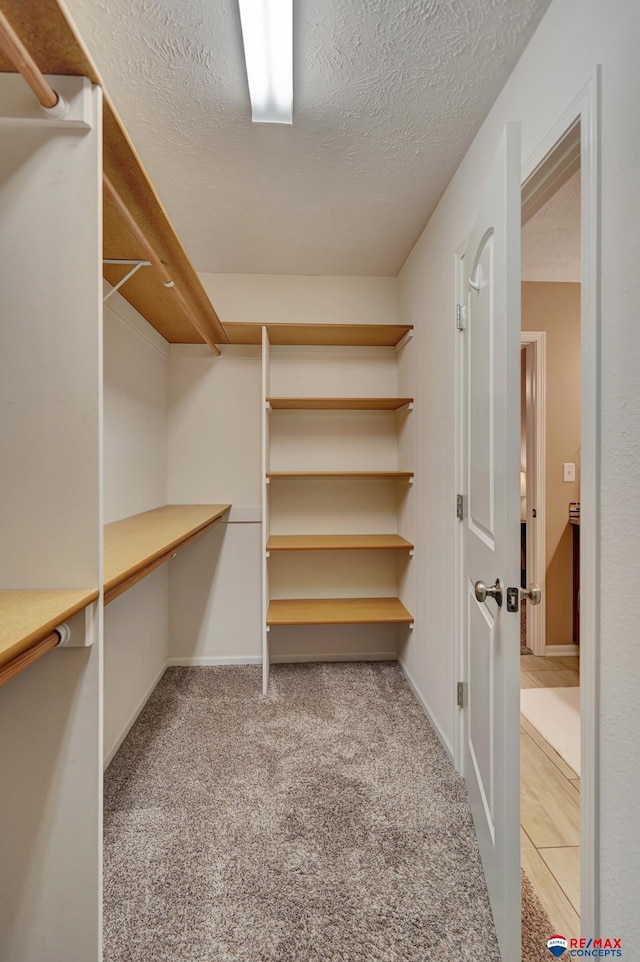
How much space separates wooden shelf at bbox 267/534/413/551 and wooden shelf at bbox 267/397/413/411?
0.82m

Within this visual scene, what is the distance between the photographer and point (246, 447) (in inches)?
116

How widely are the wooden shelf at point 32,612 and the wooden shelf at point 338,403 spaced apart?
1800 mm

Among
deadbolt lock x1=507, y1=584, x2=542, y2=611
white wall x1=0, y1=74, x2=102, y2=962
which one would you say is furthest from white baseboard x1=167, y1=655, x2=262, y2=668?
deadbolt lock x1=507, y1=584, x2=542, y2=611

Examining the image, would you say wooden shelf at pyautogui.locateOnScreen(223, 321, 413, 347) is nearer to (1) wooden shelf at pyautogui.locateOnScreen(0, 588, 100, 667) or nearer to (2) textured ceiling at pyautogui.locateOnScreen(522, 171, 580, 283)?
(2) textured ceiling at pyautogui.locateOnScreen(522, 171, 580, 283)

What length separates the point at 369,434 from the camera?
298 centimetres

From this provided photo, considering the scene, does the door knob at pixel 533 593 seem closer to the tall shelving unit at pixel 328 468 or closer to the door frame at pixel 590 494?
the door frame at pixel 590 494

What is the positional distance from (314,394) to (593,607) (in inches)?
87.3

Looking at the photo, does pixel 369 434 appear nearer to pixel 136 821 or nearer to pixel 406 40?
pixel 406 40

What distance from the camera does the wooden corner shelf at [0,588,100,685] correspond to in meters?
0.68

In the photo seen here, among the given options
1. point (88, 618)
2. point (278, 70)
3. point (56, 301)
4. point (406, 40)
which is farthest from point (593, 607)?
point (278, 70)

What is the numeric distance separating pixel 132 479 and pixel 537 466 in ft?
8.30

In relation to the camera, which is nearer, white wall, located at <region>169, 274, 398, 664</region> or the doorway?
the doorway

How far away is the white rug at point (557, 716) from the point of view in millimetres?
2037

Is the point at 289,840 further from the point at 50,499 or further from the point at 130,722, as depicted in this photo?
the point at 50,499
